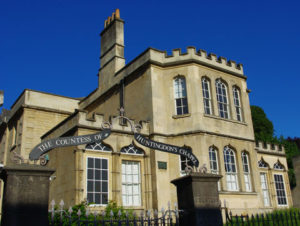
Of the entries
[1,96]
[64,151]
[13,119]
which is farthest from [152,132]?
[1,96]

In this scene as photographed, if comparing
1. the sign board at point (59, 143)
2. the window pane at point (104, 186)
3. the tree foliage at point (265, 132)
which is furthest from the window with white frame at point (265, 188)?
the sign board at point (59, 143)

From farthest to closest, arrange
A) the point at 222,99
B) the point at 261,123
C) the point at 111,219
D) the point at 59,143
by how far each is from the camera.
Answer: the point at 261,123
the point at 222,99
the point at 59,143
the point at 111,219

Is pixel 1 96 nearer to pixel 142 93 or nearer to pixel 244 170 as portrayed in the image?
pixel 142 93

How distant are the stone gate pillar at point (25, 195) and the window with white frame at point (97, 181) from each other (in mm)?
8159

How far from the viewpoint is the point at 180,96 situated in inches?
725

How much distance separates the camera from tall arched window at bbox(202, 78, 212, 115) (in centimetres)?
1836

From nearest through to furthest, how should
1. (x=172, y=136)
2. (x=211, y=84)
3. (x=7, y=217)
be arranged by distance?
(x=7, y=217) → (x=172, y=136) → (x=211, y=84)

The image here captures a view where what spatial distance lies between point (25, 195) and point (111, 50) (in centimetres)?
1680

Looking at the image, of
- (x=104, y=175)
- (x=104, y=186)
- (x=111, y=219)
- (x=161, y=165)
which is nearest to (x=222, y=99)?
(x=161, y=165)

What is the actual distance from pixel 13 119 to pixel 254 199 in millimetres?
17050

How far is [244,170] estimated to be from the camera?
18.5 m

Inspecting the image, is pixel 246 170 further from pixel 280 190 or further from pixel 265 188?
pixel 280 190

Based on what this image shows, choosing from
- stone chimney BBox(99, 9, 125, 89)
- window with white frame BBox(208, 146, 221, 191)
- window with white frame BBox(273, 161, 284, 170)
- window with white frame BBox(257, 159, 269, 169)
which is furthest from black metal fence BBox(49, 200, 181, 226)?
window with white frame BBox(273, 161, 284, 170)

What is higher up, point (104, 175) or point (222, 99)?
point (222, 99)
